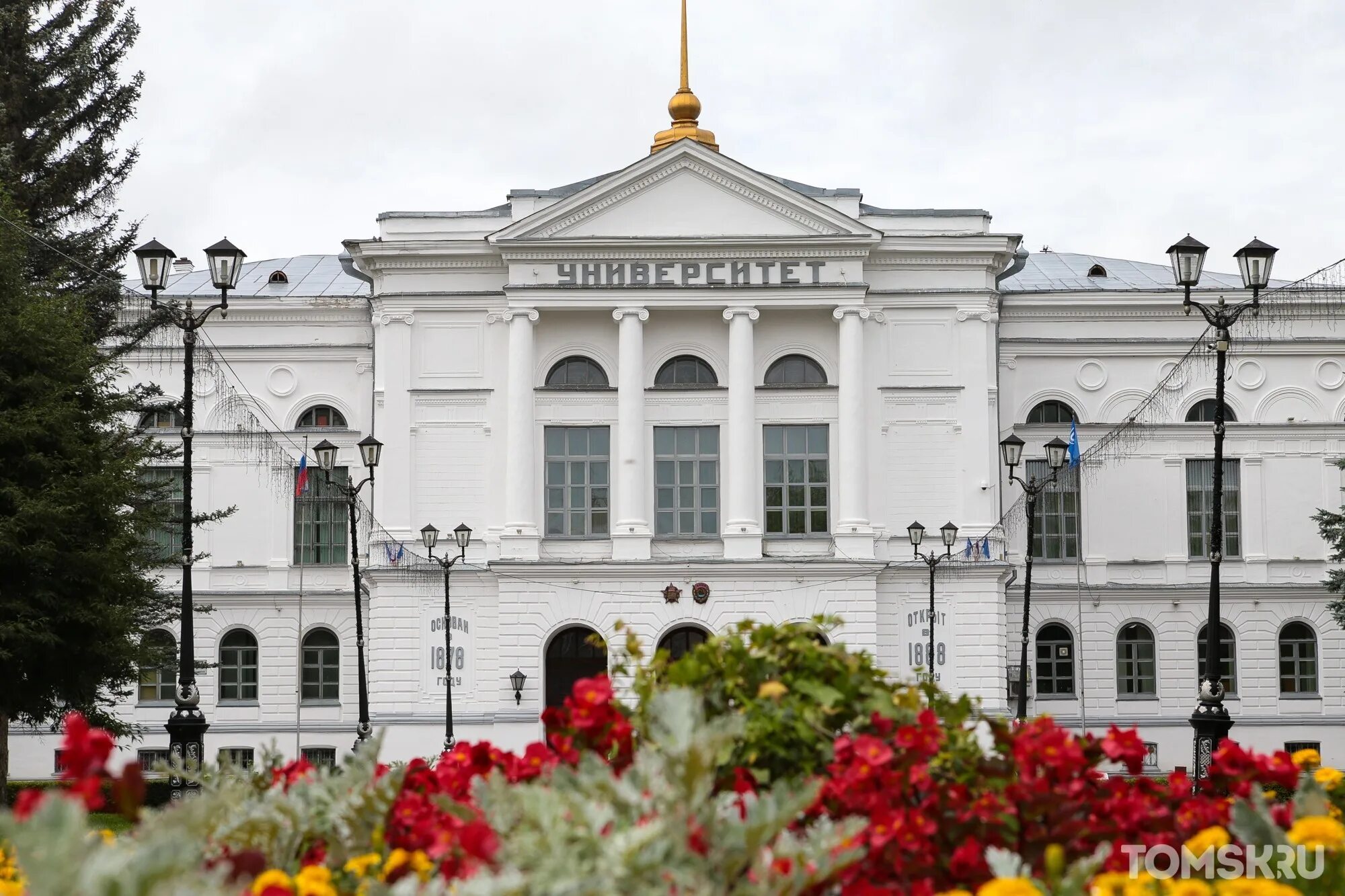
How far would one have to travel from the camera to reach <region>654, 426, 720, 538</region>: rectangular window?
46.4 m

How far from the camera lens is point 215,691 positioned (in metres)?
48.9

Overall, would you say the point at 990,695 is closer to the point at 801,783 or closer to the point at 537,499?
the point at 537,499

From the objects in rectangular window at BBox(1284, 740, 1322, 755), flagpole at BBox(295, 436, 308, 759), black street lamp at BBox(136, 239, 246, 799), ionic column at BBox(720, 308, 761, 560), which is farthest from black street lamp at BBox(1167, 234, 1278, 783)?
flagpole at BBox(295, 436, 308, 759)

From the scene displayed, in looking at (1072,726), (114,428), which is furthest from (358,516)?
(1072,726)

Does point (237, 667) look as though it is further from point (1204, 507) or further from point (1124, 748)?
point (1124, 748)

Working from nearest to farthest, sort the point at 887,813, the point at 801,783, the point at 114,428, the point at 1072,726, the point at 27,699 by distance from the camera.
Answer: the point at 887,813 → the point at 801,783 → the point at 27,699 → the point at 114,428 → the point at 1072,726

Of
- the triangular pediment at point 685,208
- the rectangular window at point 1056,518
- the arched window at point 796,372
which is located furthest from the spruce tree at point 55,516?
the rectangular window at point 1056,518

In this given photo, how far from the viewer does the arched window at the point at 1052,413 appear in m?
50.6

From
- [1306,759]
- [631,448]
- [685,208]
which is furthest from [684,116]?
[1306,759]

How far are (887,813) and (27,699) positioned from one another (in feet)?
70.8

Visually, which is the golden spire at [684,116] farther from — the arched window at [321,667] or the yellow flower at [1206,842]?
the yellow flower at [1206,842]

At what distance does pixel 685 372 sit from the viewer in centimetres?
4722

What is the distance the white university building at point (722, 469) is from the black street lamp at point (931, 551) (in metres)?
0.65
